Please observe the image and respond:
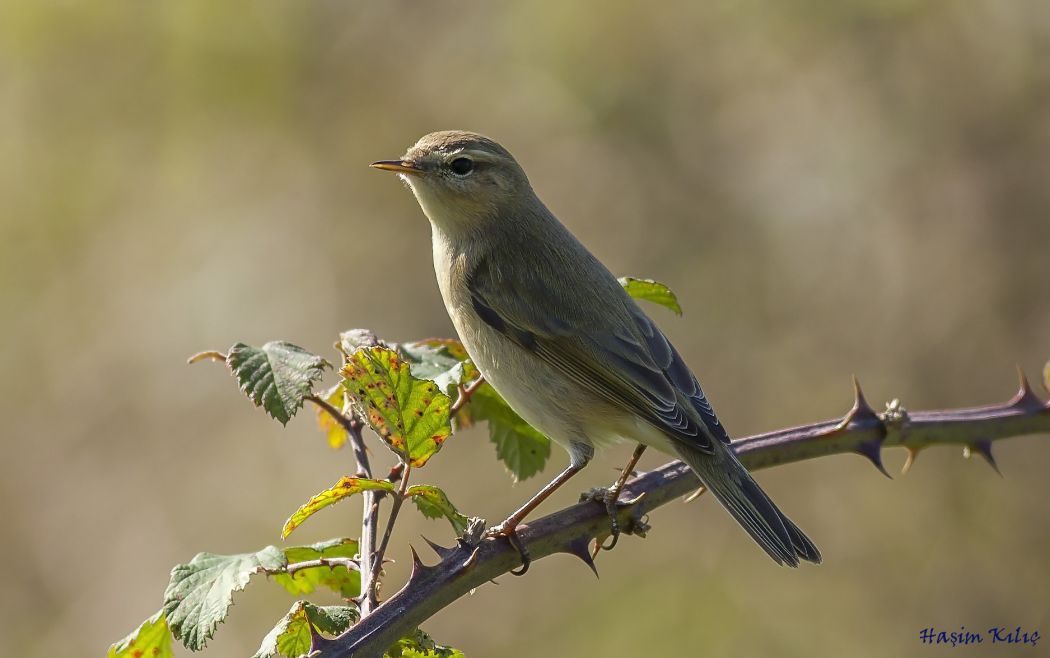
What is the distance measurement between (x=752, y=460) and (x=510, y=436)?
0.70 metres

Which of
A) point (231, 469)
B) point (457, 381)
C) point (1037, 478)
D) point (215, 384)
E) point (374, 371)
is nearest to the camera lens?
point (374, 371)

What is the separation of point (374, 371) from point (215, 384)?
4953mm

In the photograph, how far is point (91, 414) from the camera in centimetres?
659

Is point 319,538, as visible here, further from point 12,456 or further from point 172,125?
point 172,125

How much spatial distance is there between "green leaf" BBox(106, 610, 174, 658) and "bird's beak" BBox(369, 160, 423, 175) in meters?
1.76

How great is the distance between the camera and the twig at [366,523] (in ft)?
6.25

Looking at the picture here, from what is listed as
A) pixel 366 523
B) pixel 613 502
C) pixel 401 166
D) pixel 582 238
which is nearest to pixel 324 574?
pixel 366 523

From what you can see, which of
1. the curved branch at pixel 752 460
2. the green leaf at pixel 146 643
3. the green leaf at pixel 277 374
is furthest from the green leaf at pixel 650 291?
the green leaf at pixel 146 643

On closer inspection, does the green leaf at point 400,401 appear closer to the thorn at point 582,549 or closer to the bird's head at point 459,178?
the thorn at point 582,549

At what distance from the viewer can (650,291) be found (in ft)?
9.21

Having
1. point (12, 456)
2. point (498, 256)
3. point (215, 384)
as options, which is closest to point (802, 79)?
point (498, 256)

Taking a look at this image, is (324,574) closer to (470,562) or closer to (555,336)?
(470,562)

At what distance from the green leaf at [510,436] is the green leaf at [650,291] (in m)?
0.46

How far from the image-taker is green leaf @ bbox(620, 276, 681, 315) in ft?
9.09
